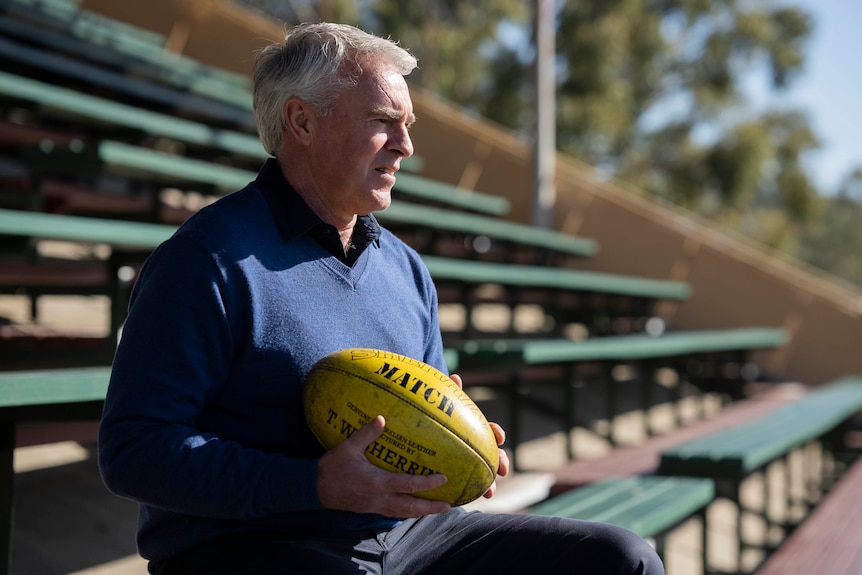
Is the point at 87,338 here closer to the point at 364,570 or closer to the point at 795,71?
→ the point at 364,570

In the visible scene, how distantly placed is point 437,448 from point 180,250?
1.71 ft

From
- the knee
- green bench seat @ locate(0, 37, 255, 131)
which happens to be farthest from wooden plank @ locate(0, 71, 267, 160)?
the knee

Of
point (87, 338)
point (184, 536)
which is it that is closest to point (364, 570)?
point (184, 536)

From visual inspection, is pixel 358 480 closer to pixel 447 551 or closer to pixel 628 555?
pixel 447 551

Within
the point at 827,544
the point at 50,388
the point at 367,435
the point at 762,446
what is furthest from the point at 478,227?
the point at 367,435

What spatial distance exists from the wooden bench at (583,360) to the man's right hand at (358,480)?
2.10 m

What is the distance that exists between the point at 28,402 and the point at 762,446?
2.95 metres

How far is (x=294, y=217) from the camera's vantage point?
1.76m

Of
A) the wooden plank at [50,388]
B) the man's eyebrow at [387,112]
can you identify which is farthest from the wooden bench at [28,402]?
the man's eyebrow at [387,112]

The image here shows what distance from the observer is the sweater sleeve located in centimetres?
145

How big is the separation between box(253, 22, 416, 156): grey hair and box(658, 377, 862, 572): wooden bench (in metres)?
2.32

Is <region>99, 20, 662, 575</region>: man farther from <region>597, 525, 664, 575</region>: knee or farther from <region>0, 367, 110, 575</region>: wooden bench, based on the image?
<region>0, 367, 110, 575</region>: wooden bench

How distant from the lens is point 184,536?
1.58 m

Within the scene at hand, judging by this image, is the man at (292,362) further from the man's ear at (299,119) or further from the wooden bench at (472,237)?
the wooden bench at (472,237)
